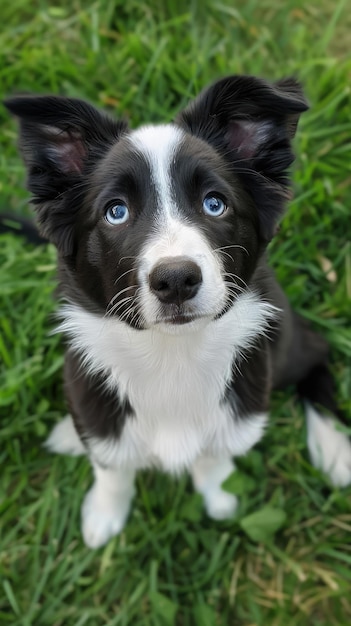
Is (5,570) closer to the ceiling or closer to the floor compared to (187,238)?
closer to the floor

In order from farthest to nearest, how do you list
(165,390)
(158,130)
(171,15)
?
(171,15) < (165,390) < (158,130)

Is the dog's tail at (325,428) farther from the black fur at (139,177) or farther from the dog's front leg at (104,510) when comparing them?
the black fur at (139,177)

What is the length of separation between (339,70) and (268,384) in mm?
2281

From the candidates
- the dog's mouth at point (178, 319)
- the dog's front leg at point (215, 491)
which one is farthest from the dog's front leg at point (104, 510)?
the dog's mouth at point (178, 319)

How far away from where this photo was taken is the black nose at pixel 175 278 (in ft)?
5.93

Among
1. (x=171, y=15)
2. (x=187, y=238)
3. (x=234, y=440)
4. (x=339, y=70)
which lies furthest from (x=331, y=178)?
(x=187, y=238)

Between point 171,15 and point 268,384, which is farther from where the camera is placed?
point 171,15

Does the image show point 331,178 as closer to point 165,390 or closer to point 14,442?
point 165,390

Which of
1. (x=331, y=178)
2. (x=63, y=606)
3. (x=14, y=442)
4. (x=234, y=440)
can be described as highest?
(x=331, y=178)

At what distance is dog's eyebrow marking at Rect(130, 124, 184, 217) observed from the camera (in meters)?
2.01

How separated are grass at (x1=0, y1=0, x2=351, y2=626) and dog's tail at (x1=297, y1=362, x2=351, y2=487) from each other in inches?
2.9

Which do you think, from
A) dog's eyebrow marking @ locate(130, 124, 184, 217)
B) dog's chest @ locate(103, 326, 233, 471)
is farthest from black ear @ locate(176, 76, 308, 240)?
dog's chest @ locate(103, 326, 233, 471)

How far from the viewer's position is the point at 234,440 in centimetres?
265

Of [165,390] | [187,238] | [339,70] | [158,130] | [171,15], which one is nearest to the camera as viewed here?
[187,238]
